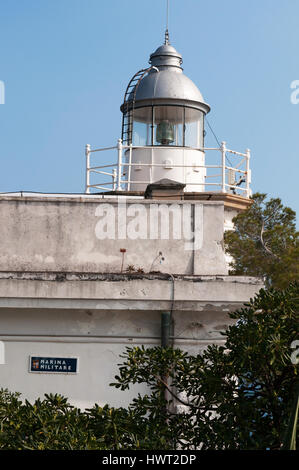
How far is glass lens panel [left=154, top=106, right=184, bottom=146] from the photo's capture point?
21047 mm

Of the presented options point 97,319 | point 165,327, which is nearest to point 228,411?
point 165,327

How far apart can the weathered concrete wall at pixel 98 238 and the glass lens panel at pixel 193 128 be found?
1129 cm

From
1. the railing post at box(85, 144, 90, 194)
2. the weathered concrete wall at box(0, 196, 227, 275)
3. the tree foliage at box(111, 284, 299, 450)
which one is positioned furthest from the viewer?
the railing post at box(85, 144, 90, 194)

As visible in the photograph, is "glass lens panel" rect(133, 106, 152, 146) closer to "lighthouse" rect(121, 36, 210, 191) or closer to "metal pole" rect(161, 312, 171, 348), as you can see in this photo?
"lighthouse" rect(121, 36, 210, 191)

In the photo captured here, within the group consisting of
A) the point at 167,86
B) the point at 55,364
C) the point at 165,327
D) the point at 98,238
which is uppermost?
the point at 167,86

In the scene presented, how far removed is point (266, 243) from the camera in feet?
60.0

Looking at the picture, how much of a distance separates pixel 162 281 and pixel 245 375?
342 cm

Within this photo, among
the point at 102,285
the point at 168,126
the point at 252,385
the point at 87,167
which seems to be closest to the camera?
the point at 252,385

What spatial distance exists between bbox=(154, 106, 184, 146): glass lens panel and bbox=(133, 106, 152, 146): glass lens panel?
0.62 feet

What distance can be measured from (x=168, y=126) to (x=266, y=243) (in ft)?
16.6

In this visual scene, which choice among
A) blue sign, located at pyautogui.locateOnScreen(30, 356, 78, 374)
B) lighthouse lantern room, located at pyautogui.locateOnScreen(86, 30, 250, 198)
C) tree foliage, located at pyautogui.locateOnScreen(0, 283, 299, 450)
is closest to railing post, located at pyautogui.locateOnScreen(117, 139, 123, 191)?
lighthouse lantern room, located at pyautogui.locateOnScreen(86, 30, 250, 198)

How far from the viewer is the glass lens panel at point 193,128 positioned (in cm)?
2109

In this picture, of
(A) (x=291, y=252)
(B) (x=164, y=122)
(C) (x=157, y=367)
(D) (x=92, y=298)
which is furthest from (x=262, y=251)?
(C) (x=157, y=367)

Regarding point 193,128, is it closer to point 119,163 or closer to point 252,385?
point 119,163
